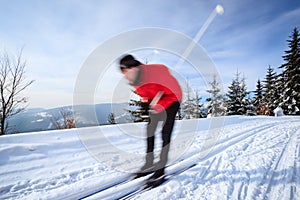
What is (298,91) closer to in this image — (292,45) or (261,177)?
(292,45)

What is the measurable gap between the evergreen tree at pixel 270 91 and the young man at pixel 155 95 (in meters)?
22.9

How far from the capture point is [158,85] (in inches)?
85.9

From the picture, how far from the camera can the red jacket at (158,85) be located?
7.07ft

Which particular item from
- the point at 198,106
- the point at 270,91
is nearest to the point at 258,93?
the point at 270,91

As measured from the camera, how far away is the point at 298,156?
2.64 m

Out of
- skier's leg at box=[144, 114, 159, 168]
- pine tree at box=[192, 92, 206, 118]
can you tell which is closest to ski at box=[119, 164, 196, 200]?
skier's leg at box=[144, 114, 159, 168]

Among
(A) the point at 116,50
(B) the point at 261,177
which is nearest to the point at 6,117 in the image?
(A) the point at 116,50

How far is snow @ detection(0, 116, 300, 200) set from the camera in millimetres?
1766

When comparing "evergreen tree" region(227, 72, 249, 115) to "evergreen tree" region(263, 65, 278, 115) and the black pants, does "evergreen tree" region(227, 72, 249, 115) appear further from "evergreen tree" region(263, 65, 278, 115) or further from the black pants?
the black pants

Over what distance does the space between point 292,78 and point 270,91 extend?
3638 mm

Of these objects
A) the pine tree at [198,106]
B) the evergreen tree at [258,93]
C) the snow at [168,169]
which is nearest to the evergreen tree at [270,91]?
the evergreen tree at [258,93]

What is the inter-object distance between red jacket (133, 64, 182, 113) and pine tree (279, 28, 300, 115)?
22.4 meters

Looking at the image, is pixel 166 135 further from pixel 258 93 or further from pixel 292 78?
pixel 258 93

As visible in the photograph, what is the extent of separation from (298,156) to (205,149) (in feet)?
4.73
